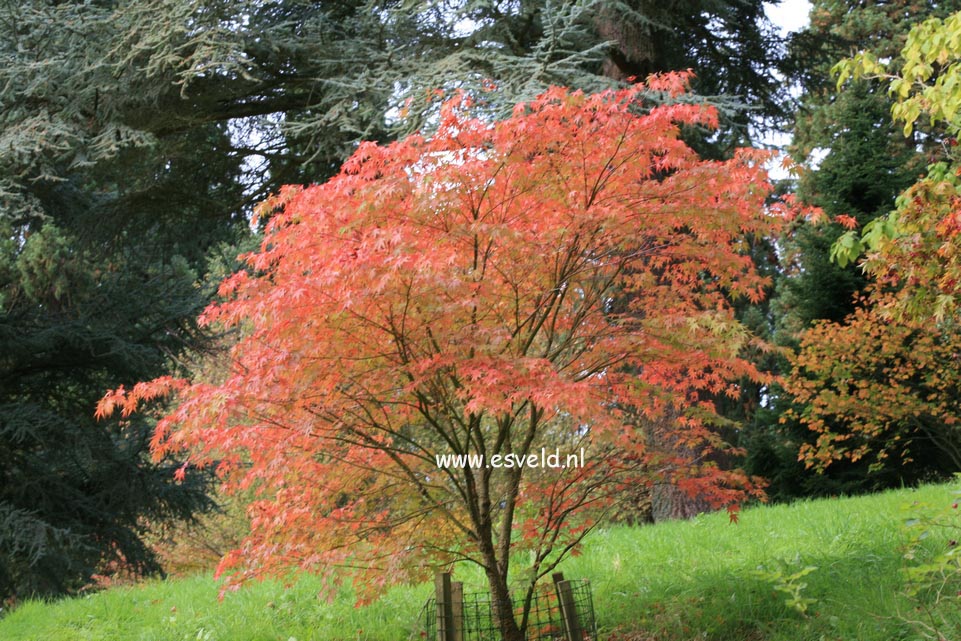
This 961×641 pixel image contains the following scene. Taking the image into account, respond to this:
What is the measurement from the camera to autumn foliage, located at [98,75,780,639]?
409 cm

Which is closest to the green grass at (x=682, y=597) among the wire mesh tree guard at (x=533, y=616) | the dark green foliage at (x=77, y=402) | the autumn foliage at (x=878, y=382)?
the wire mesh tree guard at (x=533, y=616)

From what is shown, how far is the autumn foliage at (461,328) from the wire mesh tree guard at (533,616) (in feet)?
0.67

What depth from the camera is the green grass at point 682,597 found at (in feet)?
16.1

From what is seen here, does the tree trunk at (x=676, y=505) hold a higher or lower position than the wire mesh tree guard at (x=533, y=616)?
lower

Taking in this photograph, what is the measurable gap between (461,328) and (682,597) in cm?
240

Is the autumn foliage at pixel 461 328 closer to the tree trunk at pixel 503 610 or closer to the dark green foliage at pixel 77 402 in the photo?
the tree trunk at pixel 503 610

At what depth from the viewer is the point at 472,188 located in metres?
4.39

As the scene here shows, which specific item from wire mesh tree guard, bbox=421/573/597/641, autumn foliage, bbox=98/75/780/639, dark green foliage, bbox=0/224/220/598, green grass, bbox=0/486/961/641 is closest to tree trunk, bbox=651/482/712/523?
green grass, bbox=0/486/961/641

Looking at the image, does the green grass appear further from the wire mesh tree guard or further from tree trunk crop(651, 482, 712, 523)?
tree trunk crop(651, 482, 712, 523)

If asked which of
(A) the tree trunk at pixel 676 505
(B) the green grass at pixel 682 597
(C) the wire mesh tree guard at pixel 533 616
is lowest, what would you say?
(A) the tree trunk at pixel 676 505

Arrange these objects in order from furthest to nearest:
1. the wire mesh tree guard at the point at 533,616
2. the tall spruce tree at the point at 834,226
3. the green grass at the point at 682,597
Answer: the tall spruce tree at the point at 834,226 < the green grass at the point at 682,597 < the wire mesh tree guard at the point at 533,616

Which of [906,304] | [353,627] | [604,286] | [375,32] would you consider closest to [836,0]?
[375,32]

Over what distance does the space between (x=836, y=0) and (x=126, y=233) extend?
1368 cm

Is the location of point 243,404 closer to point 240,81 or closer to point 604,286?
point 604,286
